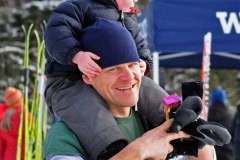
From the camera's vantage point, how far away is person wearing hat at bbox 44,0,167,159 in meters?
1.54

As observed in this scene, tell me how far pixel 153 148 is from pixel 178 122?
0.10 meters

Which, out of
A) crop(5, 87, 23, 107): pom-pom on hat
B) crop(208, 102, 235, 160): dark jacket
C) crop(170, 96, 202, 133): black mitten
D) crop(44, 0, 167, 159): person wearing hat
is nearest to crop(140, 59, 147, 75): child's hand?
crop(44, 0, 167, 159): person wearing hat

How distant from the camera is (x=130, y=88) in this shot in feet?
5.07

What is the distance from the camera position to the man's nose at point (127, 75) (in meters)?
1.53

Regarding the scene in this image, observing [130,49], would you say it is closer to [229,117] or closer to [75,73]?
[75,73]

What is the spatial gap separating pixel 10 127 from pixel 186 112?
3948 millimetres

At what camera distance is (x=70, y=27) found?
1.70 m

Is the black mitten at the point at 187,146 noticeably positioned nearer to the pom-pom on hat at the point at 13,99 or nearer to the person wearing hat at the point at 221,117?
the pom-pom on hat at the point at 13,99

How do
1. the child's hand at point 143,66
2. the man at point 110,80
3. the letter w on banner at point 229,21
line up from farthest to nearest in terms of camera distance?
the letter w on banner at point 229,21, the child's hand at point 143,66, the man at point 110,80

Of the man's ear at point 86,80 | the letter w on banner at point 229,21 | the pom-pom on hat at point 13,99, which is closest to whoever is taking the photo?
the man's ear at point 86,80

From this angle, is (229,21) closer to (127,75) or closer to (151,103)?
(151,103)

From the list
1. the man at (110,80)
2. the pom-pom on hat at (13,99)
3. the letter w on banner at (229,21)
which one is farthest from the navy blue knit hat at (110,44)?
the pom-pom on hat at (13,99)

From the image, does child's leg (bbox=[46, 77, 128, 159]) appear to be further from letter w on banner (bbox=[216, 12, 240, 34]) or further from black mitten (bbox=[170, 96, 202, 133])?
letter w on banner (bbox=[216, 12, 240, 34])

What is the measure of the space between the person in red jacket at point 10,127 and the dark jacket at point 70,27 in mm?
3368
